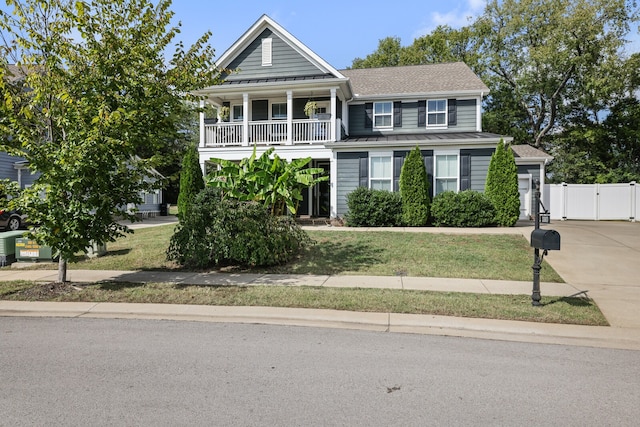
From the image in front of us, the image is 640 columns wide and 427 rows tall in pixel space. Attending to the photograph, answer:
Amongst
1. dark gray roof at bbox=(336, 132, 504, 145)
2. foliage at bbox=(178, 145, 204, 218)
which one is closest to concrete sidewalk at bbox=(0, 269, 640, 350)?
foliage at bbox=(178, 145, 204, 218)

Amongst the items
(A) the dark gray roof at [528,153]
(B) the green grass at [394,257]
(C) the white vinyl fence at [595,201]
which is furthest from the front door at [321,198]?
(C) the white vinyl fence at [595,201]

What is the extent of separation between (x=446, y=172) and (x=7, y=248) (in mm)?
15717

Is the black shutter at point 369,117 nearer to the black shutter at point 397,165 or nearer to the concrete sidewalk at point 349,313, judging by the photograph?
the black shutter at point 397,165

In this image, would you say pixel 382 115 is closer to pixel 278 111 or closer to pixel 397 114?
pixel 397 114

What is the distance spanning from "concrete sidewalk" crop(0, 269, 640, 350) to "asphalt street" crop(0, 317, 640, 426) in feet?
1.14

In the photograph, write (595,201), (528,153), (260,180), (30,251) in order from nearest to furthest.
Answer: (30,251)
(260,180)
(528,153)
(595,201)

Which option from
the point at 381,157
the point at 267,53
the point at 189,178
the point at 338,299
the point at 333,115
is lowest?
the point at 338,299

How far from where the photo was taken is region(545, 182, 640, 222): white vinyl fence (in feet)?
72.9

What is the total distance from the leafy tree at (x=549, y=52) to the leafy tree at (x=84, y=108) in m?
31.1

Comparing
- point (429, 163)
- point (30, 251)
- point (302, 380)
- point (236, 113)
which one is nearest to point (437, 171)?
point (429, 163)

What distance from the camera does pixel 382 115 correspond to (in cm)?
2125

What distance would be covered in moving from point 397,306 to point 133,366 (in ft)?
13.1

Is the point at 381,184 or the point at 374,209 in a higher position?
the point at 381,184

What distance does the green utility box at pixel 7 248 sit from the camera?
11.6 meters
